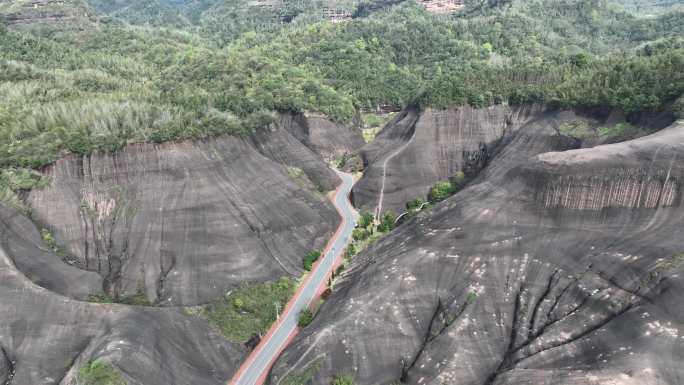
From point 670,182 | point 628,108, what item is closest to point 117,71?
point 628,108

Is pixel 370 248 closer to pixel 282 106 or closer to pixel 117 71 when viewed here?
pixel 282 106

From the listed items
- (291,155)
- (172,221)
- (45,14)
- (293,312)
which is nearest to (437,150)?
(291,155)

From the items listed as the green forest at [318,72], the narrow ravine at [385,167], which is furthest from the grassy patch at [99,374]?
the narrow ravine at [385,167]

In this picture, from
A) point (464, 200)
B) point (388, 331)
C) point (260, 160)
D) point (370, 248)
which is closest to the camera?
point (388, 331)

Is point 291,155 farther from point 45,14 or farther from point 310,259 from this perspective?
point 45,14

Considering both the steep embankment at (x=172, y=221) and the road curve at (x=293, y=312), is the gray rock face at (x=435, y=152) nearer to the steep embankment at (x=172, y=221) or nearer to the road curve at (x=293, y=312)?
the road curve at (x=293, y=312)

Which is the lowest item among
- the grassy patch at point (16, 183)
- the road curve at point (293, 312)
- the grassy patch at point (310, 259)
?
the road curve at point (293, 312)
